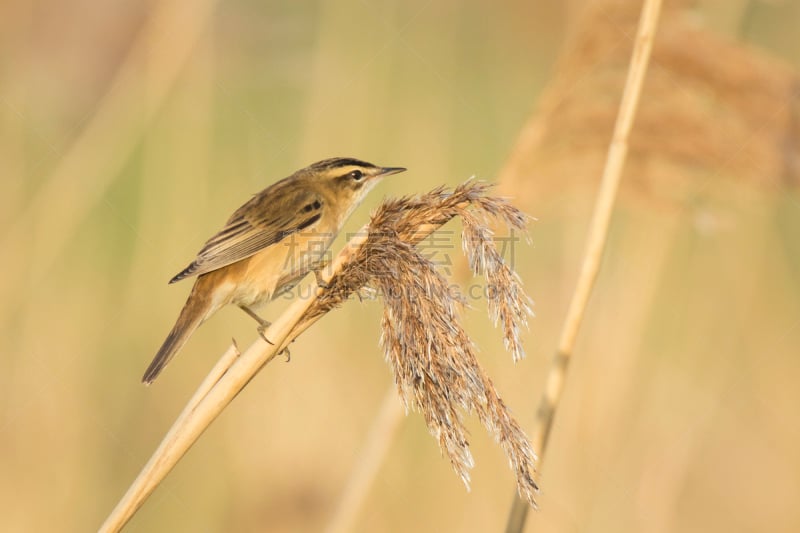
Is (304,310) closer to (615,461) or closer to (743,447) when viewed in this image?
(615,461)

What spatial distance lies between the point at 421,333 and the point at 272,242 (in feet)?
5.05

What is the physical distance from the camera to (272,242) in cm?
324

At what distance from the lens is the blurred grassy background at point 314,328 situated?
12.6 feet

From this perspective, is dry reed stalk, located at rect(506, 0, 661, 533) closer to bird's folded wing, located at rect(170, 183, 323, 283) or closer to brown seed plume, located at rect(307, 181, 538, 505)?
brown seed plume, located at rect(307, 181, 538, 505)

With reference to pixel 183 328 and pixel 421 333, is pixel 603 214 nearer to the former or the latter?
pixel 421 333

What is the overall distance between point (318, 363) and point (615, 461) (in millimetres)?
1605

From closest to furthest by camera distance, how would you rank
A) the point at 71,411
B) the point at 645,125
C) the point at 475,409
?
the point at 475,409 → the point at 645,125 → the point at 71,411

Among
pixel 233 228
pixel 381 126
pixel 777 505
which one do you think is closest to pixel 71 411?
pixel 233 228

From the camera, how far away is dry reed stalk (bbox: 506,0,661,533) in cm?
235

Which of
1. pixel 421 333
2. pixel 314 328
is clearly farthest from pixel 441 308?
pixel 314 328

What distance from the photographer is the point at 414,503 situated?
428 cm

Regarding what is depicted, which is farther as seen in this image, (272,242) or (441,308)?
(272,242)

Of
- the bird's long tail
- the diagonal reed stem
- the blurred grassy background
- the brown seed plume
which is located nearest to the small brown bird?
the bird's long tail

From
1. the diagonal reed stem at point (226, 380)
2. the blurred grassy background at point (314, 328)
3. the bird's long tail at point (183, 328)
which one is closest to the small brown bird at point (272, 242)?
the bird's long tail at point (183, 328)
